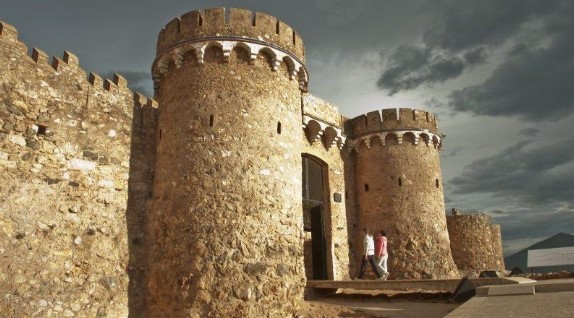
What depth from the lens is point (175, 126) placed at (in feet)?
33.9

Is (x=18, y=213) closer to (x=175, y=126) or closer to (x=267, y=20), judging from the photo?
(x=175, y=126)

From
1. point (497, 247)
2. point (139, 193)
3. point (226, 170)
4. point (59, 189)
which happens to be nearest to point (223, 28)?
point (226, 170)

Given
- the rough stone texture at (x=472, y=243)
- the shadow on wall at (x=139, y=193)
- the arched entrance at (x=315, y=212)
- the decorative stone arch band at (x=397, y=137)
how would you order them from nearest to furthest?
the shadow on wall at (x=139, y=193) < the arched entrance at (x=315, y=212) < the decorative stone arch band at (x=397, y=137) < the rough stone texture at (x=472, y=243)

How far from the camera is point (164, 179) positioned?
33.3ft

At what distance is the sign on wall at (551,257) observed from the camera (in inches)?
396

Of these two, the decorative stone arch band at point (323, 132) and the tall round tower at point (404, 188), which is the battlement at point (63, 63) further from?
the tall round tower at point (404, 188)

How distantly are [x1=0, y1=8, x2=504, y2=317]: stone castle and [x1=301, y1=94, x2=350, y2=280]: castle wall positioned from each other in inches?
140

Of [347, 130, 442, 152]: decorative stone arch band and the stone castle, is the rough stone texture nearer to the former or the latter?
[347, 130, 442, 152]: decorative stone arch band

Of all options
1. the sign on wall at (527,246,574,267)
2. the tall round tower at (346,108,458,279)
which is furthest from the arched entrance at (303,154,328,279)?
the sign on wall at (527,246,574,267)

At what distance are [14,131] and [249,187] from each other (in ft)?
15.4

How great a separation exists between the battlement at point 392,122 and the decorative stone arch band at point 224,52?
6567 mm

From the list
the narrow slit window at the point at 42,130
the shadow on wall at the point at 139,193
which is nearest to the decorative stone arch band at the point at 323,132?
the shadow on wall at the point at 139,193

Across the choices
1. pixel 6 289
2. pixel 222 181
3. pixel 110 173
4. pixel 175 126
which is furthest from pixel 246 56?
pixel 6 289

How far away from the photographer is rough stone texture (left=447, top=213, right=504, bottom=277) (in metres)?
19.4
